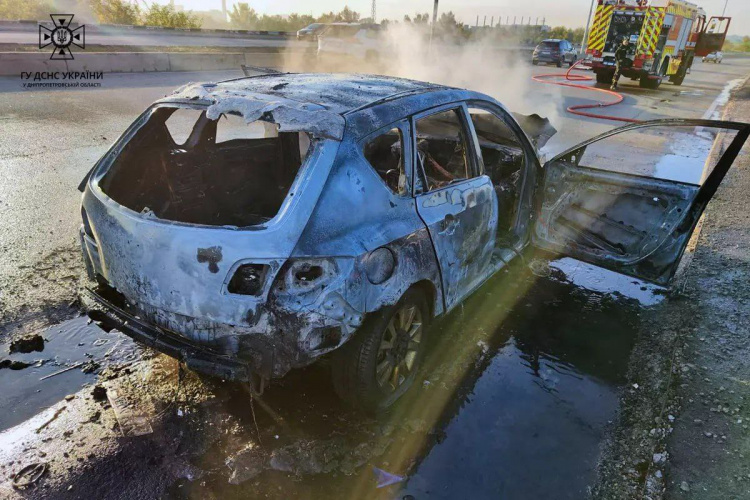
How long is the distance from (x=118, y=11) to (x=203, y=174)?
40.8 m

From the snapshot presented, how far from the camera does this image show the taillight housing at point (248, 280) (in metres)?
2.17

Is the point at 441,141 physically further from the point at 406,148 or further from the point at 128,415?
the point at 128,415

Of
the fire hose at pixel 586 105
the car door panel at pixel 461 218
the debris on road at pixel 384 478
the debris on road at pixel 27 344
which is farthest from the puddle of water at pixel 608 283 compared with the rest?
the debris on road at pixel 27 344

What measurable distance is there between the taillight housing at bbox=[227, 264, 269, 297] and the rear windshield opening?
33.4 inches

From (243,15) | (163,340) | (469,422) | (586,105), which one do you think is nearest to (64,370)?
(163,340)

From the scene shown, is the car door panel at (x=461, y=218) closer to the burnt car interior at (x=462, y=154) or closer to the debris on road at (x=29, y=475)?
the burnt car interior at (x=462, y=154)

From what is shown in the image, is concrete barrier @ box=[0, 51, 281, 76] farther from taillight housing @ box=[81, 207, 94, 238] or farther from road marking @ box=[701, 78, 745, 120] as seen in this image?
road marking @ box=[701, 78, 745, 120]

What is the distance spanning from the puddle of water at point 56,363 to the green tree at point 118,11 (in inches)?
1600

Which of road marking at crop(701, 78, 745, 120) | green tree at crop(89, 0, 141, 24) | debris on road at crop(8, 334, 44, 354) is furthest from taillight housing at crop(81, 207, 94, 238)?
green tree at crop(89, 0, 141, 24)

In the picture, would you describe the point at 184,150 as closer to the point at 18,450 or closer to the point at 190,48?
the point at 18,450

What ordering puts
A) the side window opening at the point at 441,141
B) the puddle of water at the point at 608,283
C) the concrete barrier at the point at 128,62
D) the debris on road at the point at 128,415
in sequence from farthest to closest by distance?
the concrete barrier at the point at 128,62 → the puddle of water at the point at 608,283 → the side window opening at the point at 441,141 → the debris on road at the point at 128,415

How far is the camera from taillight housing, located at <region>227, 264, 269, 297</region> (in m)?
2.17

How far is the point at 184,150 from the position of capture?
3.48 meters

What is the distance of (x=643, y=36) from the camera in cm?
1748
